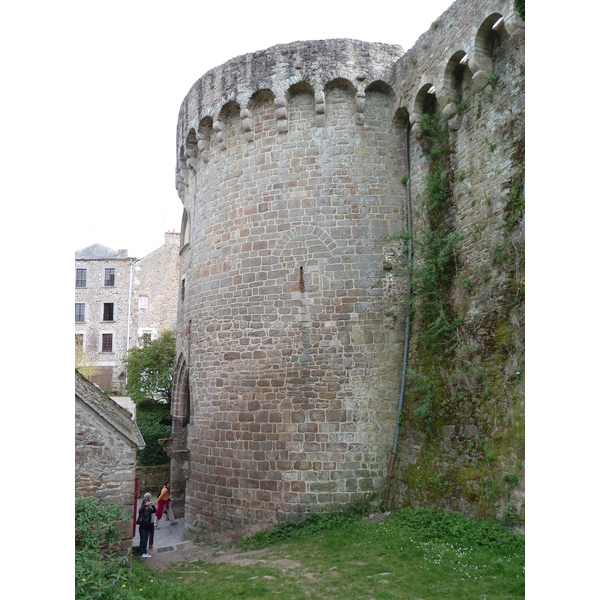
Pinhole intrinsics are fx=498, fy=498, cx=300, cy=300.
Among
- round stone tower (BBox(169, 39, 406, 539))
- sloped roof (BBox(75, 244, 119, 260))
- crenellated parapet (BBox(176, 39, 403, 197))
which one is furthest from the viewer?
sloped roof (BBox(75, 244, 119, 260))

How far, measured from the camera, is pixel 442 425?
7922mm

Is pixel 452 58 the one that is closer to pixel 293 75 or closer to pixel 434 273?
pixel 293 75

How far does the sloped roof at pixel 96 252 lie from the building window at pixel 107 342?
4.68 meters

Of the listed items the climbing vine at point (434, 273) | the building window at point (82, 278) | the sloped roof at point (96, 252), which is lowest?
the climbing vine at point (434, 273)

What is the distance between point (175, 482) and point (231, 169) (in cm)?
802

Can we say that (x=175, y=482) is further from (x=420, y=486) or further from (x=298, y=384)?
(x=420, y=486)

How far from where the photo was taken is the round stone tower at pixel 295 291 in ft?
29.7

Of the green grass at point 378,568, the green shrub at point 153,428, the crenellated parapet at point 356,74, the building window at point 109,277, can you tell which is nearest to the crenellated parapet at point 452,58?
the crenellated parapet at point 356,74

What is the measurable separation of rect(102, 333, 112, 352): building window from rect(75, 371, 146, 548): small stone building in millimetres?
23086

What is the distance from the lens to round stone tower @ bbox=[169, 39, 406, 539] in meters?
9.06

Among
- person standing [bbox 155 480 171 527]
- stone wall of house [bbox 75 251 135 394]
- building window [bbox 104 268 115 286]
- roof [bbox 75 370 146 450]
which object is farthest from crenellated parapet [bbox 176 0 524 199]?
building window [bbox 104 268 115 286]

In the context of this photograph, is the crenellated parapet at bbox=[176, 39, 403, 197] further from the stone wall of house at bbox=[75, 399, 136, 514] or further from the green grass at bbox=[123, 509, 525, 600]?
the green grass at bbox=[123, 509, 525, 600]

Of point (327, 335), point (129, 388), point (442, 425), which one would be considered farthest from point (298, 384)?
point (129, 388)

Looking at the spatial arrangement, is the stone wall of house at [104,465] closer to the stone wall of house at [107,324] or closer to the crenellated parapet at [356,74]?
the crenellated parapet at [356,74]
